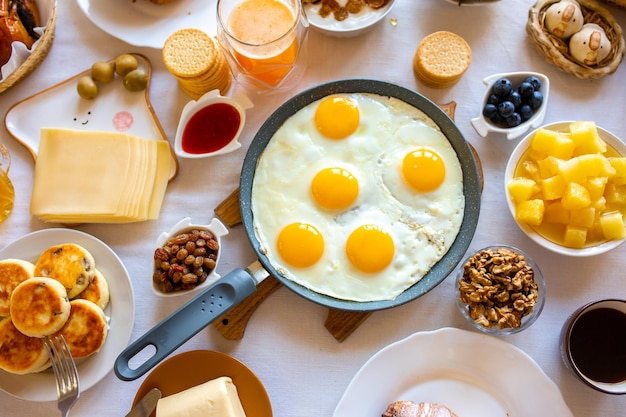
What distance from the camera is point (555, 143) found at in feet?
6.82

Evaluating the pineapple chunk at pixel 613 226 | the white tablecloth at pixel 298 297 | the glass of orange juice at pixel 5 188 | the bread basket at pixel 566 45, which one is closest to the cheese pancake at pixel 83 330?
the white tablecloth at pixel 298 297

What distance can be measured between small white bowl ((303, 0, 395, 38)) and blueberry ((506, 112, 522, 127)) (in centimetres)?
70

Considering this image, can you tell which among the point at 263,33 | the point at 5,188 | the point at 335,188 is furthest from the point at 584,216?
the point at 5,188

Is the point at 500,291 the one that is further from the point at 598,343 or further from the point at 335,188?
the point at 335,188

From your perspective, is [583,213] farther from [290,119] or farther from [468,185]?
[290,119]

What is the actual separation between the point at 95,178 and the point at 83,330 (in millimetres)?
635

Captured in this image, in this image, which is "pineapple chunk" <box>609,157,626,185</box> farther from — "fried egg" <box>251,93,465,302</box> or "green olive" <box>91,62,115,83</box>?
"green olive" <box>91,62,115,83</box>

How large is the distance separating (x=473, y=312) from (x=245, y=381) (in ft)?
3.06

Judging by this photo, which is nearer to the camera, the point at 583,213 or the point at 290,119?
the point at 583,213

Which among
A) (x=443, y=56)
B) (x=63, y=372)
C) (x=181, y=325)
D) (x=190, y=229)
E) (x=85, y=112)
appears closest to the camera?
(x=181, y=325)

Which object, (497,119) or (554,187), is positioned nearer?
(554,187)

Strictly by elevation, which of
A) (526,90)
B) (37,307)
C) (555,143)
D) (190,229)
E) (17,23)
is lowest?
(37,307)

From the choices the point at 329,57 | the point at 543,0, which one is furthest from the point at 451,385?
the point at 543,0

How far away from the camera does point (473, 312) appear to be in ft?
6.63
